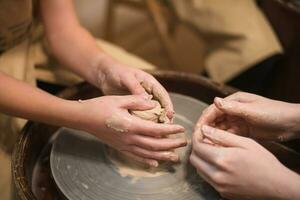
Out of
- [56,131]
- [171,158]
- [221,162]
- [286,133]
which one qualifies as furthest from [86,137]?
[286,133]

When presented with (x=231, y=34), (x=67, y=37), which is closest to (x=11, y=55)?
(x=67, y=37)

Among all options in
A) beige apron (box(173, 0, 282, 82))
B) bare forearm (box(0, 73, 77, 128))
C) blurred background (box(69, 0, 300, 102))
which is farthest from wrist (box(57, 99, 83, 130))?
beige apron (box(173, 0, 282, 82))

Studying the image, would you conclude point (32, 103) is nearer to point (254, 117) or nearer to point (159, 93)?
point (159, 93)

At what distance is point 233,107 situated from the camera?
0.93 meters

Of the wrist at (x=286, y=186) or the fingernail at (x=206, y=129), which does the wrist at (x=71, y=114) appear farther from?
the wrist at (x=286, y=186)

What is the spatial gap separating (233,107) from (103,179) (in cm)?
34

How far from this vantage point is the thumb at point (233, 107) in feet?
3.03

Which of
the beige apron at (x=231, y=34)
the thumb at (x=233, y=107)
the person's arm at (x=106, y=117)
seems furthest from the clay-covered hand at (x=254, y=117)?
the beige apron at (x=231, y=34)

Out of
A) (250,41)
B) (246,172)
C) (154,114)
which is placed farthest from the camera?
(250,41)

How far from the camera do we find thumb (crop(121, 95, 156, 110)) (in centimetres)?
89

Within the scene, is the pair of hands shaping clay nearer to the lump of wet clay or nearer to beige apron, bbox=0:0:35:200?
the lump of wet clay

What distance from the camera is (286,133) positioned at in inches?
39.4

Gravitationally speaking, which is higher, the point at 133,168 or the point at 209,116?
the point at 209,116

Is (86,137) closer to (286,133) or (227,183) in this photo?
(227,183)
